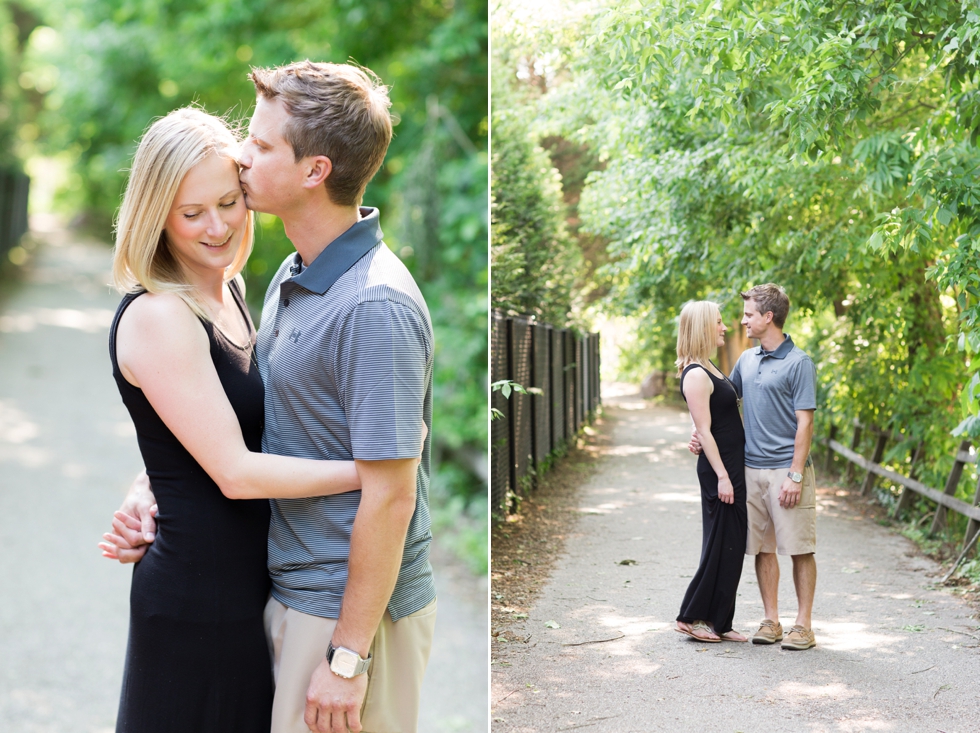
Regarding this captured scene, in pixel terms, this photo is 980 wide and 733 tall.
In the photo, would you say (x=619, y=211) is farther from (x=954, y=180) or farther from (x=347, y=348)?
(x=347, y=348)

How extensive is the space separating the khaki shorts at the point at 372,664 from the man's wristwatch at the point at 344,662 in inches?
2.3

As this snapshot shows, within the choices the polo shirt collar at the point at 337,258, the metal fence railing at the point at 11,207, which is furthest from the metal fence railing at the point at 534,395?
the metal fence railing at the point at 11,207

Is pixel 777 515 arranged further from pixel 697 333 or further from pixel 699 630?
pixel 697 333

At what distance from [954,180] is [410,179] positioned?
5901mm

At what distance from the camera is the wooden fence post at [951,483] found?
7.82 ft

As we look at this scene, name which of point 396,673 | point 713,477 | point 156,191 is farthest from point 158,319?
point 713,477

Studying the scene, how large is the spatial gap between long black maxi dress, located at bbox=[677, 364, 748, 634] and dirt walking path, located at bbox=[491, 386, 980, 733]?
0.11ft

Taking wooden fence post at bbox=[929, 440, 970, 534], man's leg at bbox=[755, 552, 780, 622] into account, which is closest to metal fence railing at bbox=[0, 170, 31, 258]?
man's leg at bbox=[755, 552, 780, 622]

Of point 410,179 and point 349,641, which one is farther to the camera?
point 410,179

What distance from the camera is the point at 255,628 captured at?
6.97 ft

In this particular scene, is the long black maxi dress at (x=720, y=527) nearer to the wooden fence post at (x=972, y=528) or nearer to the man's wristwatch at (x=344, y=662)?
the wooden fence post at (x=972, y=528)

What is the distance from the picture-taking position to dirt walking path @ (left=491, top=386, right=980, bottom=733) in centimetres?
225

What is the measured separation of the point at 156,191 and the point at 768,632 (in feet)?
6.07

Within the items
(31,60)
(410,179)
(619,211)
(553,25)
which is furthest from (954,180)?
(31,60)
